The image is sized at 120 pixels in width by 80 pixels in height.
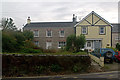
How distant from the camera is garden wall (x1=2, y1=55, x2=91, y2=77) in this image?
28.6 feet

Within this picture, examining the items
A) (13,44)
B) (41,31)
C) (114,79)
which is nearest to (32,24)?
(41,31)

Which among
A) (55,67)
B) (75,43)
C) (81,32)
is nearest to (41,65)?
(55,67)

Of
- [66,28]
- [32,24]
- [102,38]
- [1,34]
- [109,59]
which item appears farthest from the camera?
[32,24]

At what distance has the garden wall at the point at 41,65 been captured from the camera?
873cm

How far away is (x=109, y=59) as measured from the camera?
12555 mm

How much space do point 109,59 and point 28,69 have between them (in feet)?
26.6

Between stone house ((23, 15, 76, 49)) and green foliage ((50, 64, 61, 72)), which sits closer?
green foliage ((50, 64, 61, 72))

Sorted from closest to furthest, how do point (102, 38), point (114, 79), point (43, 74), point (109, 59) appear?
point (114, 79)
point (43, 74)
point (109, 59)
point (102, 38)

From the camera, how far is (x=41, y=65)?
915 centimetres

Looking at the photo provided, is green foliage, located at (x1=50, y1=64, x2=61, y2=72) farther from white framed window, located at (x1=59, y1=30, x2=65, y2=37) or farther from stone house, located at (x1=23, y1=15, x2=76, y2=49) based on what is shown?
white framed window, located at (x1=59, y1=30, x2=65, y2=37)

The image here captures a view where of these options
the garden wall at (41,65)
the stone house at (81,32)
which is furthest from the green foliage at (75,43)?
the garden wall at (41,65)

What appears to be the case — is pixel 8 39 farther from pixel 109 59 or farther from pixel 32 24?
pixel 32 24

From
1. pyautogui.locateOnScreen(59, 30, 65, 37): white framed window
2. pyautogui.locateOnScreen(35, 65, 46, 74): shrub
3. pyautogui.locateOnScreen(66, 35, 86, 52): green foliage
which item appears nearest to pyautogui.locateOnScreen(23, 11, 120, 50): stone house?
pyautogui.locateOnScreen(59, 30, 65, 37): white framed window

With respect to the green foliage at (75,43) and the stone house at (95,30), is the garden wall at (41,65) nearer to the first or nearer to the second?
the green foliage at (75,43)
